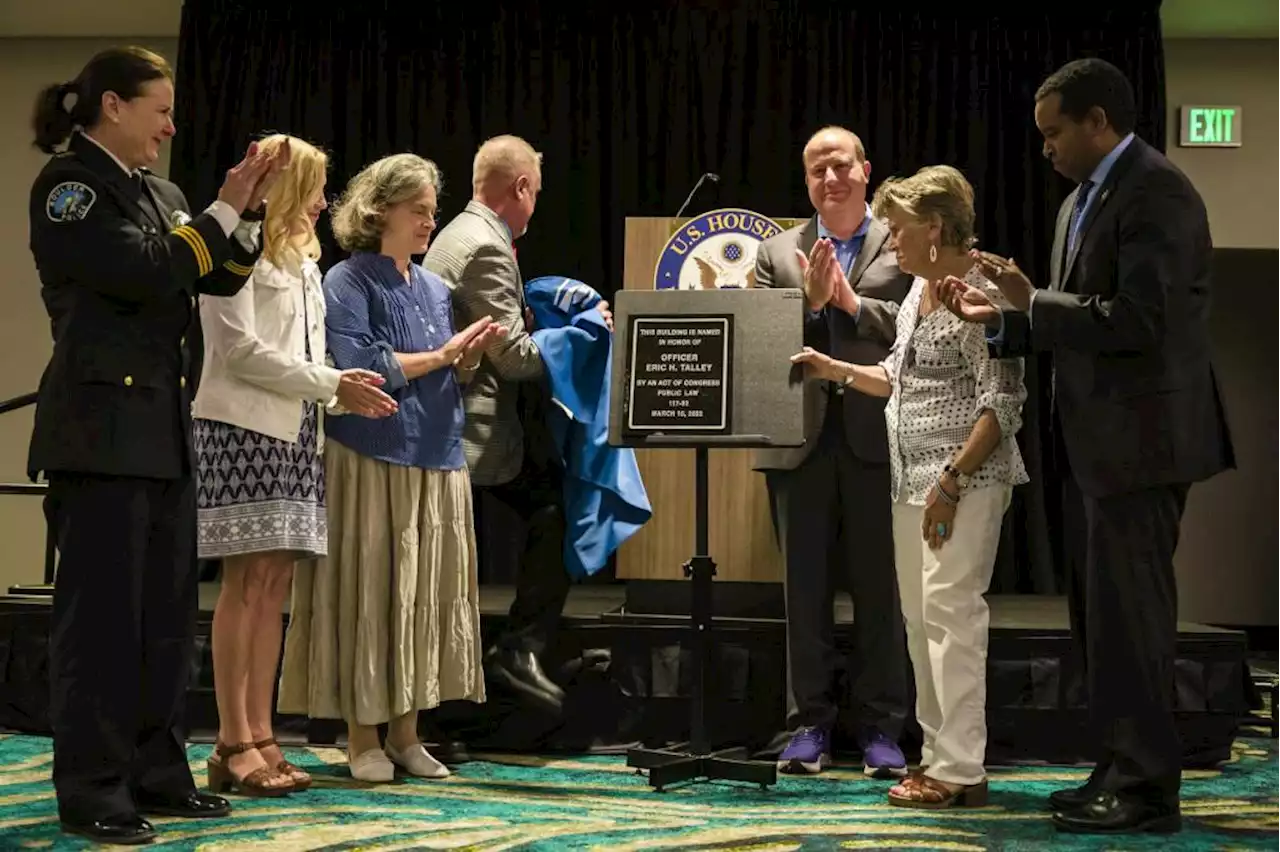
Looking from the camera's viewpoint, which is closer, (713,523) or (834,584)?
(834,584)

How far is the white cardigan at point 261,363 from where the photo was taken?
135 inches

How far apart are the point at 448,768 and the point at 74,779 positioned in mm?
1275

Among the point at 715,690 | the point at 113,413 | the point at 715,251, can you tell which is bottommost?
the point at 715,690

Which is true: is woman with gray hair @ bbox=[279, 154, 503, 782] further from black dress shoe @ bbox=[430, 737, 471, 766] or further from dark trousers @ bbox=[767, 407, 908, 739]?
dark trousers @ bbox=[767, 407, 908, 739]

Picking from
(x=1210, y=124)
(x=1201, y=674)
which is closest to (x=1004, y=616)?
(x=1201, y=674)

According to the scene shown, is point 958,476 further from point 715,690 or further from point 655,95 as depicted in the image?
point 655,95

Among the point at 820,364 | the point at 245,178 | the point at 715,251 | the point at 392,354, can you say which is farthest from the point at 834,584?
the point at 245,178

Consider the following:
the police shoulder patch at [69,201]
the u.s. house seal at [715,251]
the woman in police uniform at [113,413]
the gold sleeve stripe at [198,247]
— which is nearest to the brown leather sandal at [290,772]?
the woman in police uniform at [113,413]

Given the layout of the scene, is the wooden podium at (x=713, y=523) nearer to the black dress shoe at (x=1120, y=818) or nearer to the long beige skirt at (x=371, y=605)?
the long beige skirt at (x=371, y=605)

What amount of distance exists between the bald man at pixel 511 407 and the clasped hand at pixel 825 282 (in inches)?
30.8

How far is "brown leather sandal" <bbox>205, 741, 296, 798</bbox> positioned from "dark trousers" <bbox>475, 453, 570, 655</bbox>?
982 mm

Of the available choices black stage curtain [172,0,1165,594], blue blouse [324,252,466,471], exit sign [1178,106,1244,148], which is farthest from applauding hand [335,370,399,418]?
exit sign [1178,106,1244,148]

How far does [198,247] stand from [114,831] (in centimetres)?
121

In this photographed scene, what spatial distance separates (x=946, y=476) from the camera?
134 inches
